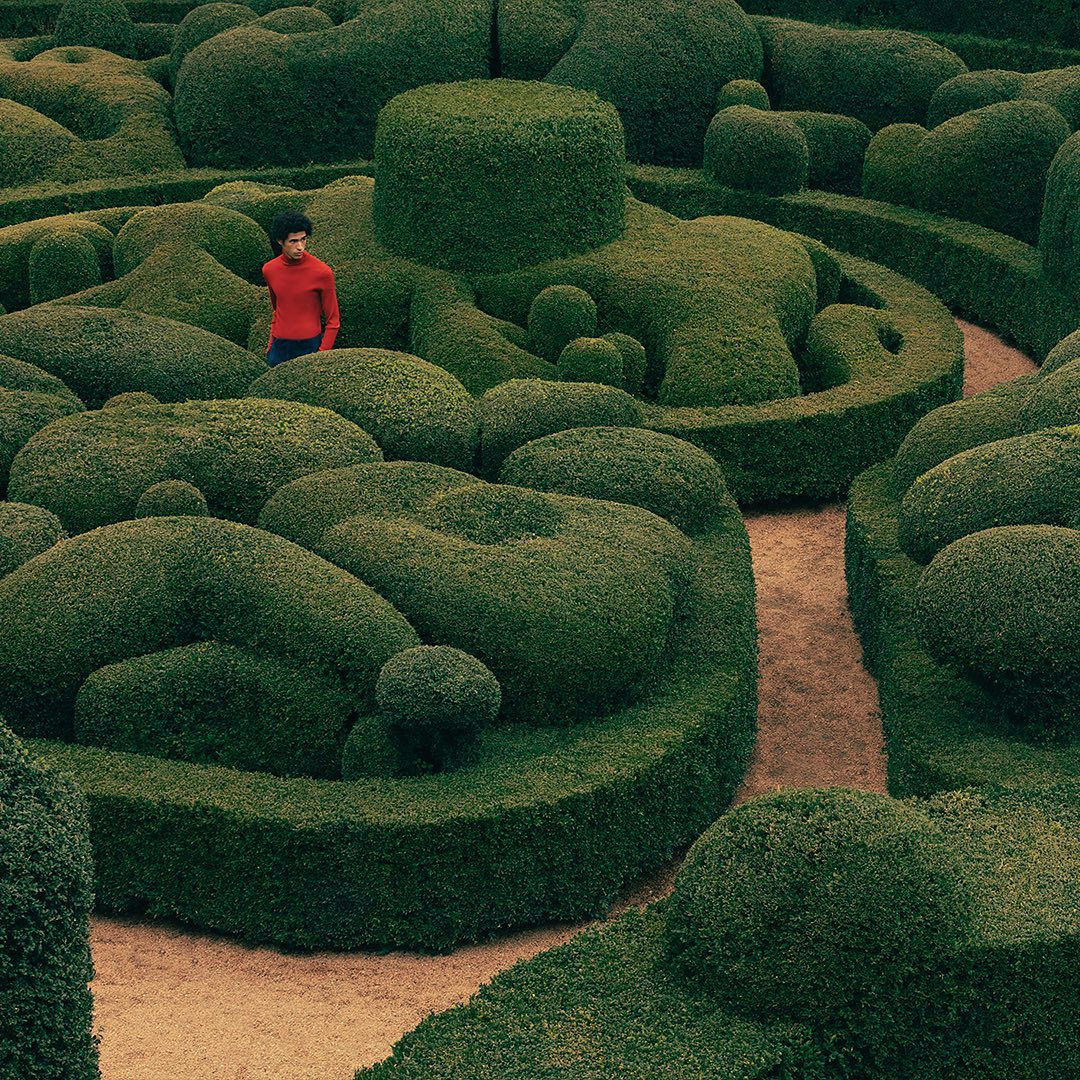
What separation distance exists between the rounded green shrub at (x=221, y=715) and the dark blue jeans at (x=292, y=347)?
18.8ft

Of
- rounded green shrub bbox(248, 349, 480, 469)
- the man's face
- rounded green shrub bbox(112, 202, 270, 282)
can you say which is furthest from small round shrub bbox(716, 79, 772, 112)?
rounded green shrub bbox(248, 349, 480, 469)

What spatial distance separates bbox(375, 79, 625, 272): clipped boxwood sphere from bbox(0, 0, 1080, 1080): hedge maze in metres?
0.05

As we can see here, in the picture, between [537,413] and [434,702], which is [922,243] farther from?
[434,702]

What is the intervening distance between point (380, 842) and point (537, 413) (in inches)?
216

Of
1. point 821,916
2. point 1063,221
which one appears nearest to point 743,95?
point 1063,221

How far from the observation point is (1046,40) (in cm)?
2745

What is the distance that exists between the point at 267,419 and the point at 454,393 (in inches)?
75.5

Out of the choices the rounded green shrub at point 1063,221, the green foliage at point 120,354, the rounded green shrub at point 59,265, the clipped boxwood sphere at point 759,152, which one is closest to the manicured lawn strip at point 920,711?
the rounded green shrub at point 1063,221

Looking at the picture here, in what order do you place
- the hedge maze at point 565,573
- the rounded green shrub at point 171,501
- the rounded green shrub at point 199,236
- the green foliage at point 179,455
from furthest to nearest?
the rounded green shrub at point 199,236, the green foliage at point 179,455, the rounded green shrub at point 171,501, the hedge maze at point 565,573

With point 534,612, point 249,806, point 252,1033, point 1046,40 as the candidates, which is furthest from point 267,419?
point 1046,40

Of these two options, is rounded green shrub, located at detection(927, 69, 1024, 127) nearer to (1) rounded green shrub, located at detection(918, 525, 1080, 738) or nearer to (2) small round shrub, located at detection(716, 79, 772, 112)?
(2) small round shrub, located at detection(716, 79, 772, 112)

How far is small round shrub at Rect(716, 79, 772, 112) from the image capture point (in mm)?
24375

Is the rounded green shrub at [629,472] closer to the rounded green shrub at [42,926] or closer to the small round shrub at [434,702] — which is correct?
the small round shrub at [434,702]

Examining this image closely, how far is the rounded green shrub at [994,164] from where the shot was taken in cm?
2156
